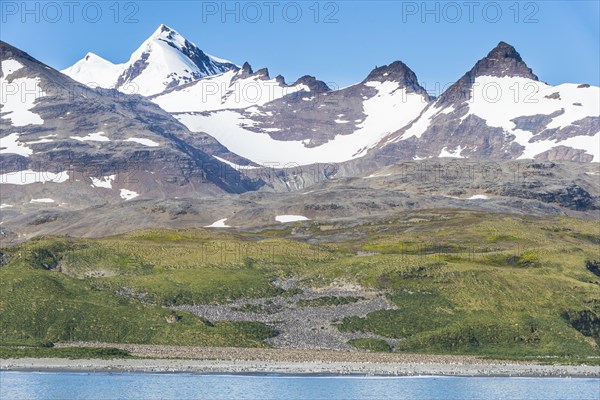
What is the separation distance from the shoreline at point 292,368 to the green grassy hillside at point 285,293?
8.46 meters

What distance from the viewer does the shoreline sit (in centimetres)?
8625

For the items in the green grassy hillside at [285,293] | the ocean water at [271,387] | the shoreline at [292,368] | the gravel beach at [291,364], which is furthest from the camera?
the green grassy hillside at [285,293]

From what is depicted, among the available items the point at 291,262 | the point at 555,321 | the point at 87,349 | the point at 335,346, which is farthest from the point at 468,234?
the point at 87,349

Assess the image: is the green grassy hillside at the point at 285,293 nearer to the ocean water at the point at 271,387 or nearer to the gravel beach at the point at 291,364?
the gravel beach at the point at 291,364

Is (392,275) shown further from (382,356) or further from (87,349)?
(87,349)

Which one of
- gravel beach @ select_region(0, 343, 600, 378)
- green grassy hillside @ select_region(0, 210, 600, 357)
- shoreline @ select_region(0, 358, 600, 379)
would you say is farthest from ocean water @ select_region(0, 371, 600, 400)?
green grassy hillside @ select_region(0, 210, 600, 357)

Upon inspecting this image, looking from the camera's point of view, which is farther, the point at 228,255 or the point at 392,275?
the point at 228,255

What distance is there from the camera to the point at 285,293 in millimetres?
120875

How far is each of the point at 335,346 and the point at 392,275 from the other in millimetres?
23530

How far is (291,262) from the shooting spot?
14162 centimetres

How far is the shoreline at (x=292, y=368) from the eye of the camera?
86250 mm

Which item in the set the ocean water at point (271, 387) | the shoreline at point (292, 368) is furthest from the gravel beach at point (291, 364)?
the ocean water at point (271, 387)

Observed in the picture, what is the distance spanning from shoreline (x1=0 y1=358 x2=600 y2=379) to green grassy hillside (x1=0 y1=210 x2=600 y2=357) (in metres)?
8.46

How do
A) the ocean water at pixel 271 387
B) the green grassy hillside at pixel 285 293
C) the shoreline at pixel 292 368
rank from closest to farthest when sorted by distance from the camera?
the ocean water at pixel 271 387, the shoreline at pixel 292 368, the green grassy hillside at pixel 285 293
